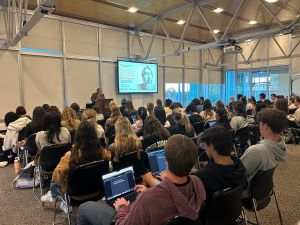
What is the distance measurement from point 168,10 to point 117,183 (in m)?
7.08

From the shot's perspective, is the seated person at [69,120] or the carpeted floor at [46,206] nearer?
the carpeted floor at [46,206]

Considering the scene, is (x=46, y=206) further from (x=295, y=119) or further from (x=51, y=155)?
(x=295, y=119)

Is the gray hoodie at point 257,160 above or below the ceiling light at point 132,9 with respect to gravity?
below

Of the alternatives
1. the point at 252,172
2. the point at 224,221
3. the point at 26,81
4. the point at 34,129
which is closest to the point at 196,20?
the point at 26,81

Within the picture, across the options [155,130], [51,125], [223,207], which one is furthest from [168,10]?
[223,207]

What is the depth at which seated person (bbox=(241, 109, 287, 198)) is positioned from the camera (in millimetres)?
2229

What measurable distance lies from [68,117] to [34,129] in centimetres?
59

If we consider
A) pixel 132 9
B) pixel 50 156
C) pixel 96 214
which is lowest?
pixel 96 214

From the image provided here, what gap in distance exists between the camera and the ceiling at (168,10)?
696cm

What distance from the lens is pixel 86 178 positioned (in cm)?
238

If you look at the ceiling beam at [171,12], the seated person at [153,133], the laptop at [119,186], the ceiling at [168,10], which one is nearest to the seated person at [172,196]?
the laptop at [119,186]

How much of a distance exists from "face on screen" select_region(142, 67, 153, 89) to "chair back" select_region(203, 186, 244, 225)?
8584 mm

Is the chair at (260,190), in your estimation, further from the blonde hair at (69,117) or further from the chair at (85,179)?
the blonde hair at (69,117)

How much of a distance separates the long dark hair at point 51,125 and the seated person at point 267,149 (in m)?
2.39
